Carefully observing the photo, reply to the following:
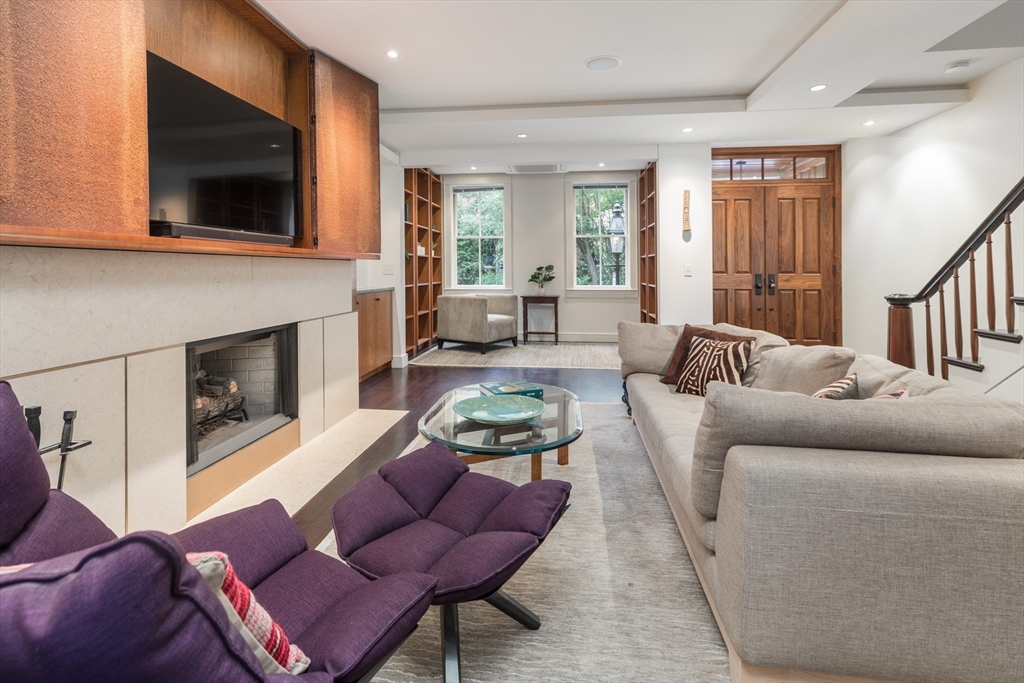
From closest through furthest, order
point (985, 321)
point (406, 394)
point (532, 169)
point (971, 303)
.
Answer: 1. point (971, 303)
2. point (985, 321)
3. point (406, 394)
4. point (532, 169)

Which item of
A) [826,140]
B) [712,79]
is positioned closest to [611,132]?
[712,79]

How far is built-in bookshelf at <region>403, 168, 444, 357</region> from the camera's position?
6.87 meters

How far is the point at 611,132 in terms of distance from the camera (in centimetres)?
530

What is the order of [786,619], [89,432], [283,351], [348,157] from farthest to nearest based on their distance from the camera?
[348,157] < [283,351] < [89,432] < [786,619]

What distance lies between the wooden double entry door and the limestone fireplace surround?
5.07 meters

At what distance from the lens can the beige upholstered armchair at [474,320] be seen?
7.15 meters

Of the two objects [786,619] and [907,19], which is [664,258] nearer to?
[907,19]

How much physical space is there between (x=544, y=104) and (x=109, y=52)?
11.3ft

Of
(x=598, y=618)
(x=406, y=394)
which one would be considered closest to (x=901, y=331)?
(x=598, y=618)

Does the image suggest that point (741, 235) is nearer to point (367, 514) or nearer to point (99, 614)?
point (367, 514)

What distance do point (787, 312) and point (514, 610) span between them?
571 centimetres

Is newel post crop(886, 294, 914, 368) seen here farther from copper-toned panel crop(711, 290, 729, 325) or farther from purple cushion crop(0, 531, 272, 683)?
purple cushion crop(0, 531, 272, 683)

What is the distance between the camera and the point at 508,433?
2.12 meters

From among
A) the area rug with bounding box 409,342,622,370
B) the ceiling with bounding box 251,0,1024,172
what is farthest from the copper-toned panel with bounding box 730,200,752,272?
the area rug with bounding box 409,342,622,370
